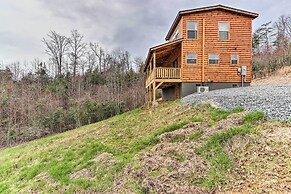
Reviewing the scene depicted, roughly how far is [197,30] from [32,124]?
16.4 metres

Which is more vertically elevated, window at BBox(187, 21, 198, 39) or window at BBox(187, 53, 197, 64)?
window at BBox(187, 21, 198, 39)

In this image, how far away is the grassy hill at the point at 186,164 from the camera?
3137mm

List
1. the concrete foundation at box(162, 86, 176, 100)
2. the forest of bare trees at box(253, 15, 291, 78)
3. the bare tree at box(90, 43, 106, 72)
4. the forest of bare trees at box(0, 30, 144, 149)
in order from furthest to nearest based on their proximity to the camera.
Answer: the bare tree at box(90, 43, 106, 72)
the forest of bare trees at box(253, 15, 291, 78)
the forest of bare trees at box(0, 30, 144, 149)
the concrete foundation at box(162, 86, 176, 100)

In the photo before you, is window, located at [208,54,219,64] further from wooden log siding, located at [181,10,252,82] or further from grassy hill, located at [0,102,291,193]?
grassy hill, located at [0,102,291,193]

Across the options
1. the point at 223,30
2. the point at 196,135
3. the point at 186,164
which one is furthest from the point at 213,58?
the point at 186,164

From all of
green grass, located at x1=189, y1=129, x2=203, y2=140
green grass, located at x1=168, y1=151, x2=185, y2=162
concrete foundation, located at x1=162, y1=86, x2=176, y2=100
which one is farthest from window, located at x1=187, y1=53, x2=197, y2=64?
green grass, located at x1=168, y1=151, x2=185, y2=162

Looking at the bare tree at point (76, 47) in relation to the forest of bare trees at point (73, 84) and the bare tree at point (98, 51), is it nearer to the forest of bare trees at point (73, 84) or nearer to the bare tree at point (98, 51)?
A: the forest of bare trees at point (73, 84)

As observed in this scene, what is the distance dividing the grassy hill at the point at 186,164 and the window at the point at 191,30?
8460 mm

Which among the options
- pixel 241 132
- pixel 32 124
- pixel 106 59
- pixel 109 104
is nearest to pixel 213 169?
pixel 241 132

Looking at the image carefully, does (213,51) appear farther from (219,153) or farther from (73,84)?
(73,84)

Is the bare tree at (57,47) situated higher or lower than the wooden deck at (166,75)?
higher

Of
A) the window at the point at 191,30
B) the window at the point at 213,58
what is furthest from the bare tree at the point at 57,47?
the window at the point at 213,58

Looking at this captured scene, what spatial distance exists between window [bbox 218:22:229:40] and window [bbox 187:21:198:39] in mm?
1752

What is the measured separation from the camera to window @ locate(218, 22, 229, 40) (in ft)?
43.7
